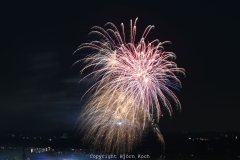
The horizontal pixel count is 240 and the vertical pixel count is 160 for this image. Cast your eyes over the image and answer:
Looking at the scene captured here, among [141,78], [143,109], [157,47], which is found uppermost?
[157,47]

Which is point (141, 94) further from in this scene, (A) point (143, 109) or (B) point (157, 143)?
(B) point (157, 143)

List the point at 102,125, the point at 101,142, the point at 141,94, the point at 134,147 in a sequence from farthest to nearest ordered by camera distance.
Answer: the point at 101,142 < the point at 134,147 < the point at 102,125 < the point at 141,94

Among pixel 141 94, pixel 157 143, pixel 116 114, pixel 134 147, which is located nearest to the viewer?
pixel 141 94

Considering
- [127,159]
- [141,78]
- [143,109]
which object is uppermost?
[141,78]

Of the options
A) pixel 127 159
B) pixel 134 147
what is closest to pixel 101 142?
pixel 134 147

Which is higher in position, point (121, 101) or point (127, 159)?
point (121, 101)

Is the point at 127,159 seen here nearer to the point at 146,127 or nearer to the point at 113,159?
the point at 113,159

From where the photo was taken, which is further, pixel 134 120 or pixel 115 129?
pixel 115 129

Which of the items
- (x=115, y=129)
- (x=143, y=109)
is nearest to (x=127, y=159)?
(x=115, y=129)

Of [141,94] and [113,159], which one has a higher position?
[141,94]
